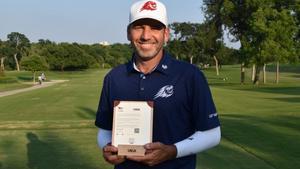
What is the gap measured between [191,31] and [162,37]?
345ft

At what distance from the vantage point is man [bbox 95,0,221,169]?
125 inches

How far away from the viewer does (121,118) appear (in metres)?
3.07

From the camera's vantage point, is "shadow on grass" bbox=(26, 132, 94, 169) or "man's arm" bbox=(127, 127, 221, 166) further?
"shadow on grass" bbox=(26, 132, 94, 169)

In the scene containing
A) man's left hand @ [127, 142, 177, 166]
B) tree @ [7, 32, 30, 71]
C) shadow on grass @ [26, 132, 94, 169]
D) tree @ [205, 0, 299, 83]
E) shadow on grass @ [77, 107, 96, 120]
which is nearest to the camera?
man's left hand @ [127, 142, 177, 166]

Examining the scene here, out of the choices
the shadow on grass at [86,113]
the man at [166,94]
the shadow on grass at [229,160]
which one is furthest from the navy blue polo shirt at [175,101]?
the shadow on grass at [86,113]

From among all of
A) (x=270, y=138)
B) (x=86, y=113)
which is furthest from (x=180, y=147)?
(x=86, y=113)

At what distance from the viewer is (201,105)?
3174mm

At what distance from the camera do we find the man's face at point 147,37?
3.21m

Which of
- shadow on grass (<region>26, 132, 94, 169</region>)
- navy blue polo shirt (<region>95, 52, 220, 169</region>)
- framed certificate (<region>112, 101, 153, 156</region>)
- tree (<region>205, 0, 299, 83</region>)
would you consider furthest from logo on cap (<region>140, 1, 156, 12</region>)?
tree (<region>205, 0, 299, 83</region>)

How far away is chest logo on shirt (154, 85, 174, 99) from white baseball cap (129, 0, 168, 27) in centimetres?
41

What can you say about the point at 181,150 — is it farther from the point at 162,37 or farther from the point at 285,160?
the point at 285,160

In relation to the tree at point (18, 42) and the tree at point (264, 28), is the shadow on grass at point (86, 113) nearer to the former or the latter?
the tree at point (264, 28)

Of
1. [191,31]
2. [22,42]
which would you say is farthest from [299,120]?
[22,42]

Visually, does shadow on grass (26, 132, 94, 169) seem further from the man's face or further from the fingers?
the fingers
